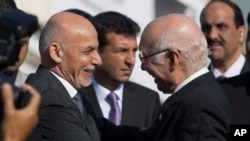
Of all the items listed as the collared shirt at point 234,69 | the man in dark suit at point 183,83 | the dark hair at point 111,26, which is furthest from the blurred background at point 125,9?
the man in dark suit at point 183,83

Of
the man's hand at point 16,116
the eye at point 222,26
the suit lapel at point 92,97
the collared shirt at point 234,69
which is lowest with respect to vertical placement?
the suit lapel at point 92,97

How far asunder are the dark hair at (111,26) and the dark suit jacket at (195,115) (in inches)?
64.8

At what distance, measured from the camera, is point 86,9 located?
22.0 ft

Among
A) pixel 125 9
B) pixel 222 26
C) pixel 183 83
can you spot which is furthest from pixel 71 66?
pixel 125 9

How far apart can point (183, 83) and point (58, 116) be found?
628mm

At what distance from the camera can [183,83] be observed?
4.28 m

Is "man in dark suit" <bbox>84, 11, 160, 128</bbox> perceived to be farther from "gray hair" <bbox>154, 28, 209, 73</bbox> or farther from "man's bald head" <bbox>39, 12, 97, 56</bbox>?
"gray hair" <bbox>154, 28, 209, 73</bbox>

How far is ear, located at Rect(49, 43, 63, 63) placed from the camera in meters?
4.56

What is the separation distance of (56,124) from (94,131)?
34cm

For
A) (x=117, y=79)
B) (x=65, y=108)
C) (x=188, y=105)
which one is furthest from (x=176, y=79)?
(x=117, y=79)

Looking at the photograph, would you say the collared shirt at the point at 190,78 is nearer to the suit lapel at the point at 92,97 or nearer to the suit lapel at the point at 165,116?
the suit lapel at the point at 165,116

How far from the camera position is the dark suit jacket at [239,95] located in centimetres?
496

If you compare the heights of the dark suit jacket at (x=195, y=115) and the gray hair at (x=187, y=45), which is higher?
the gray hair at (x=187, y=45)

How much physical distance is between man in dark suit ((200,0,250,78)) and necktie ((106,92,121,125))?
70cm
